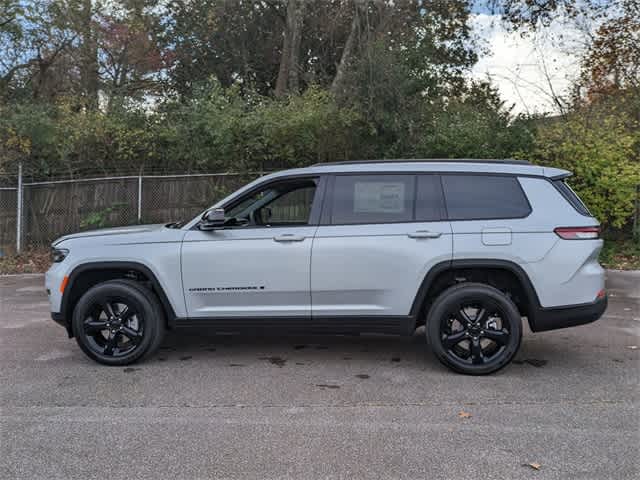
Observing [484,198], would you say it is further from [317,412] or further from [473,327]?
[317,412]

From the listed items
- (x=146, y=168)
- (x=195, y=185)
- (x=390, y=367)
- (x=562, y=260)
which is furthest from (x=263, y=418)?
(x=146, y=168)

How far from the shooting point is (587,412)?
427cm

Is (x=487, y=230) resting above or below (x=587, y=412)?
above

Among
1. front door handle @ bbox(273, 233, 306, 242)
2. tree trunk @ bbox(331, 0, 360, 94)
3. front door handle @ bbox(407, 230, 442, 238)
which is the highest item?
tree trunk @ bbox(331, 0, 360, 94)

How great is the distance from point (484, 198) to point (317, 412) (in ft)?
7.65

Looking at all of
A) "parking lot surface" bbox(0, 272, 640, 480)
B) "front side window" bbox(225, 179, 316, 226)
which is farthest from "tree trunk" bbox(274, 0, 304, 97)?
"parking lot surface" bbox(0, 272, 640, 480)

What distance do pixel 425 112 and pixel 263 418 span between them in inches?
409

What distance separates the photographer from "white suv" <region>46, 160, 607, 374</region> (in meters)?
5.02

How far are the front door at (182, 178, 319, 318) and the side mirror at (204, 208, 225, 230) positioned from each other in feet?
0.19

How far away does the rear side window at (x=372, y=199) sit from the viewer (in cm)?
522

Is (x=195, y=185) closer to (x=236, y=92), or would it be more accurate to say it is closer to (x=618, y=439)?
(x=236, y=92)

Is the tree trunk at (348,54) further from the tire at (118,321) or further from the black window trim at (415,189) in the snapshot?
the tire at (118,321)

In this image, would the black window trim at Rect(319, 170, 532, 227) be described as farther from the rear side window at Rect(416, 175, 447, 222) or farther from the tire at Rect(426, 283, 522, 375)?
the tire at Rect(426, 283, 522, 375)

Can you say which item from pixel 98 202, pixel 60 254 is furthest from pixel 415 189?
pixel 98 202
